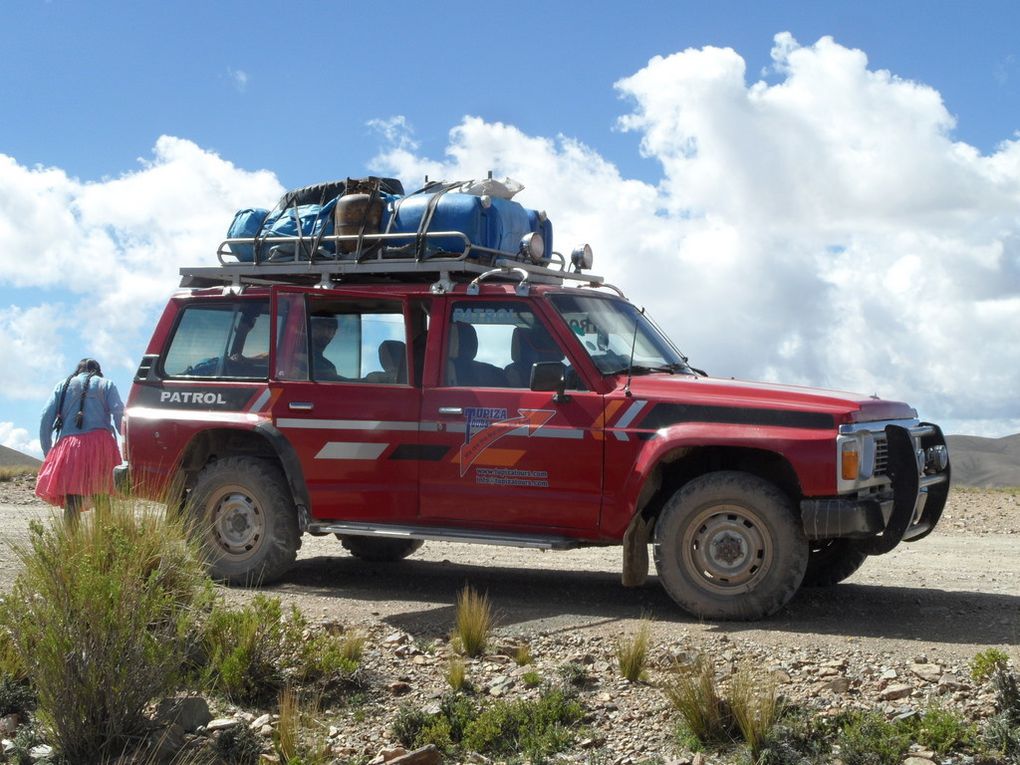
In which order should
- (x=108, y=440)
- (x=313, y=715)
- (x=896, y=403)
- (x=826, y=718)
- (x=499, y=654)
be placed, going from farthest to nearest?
(x=108, y=440) → (x=896, y=403) → (x=499, y=654) → (x=313, y=715) → (x=826, y=718)

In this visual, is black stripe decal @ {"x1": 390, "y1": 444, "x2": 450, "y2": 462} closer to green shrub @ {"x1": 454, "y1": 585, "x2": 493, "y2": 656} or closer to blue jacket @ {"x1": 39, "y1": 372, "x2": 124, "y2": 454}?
green shrub @ {"x1": 454, "y1": 585, "x2": 493, "y2": 656}

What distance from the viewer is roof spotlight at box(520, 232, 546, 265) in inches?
370

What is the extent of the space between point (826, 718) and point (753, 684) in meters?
0.40

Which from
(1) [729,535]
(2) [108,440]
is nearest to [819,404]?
(1) [729,535]

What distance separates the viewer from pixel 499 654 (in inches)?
294

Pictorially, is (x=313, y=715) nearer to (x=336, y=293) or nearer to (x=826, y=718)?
(x=826, y=718)

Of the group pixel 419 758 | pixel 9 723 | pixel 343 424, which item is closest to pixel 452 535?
pixel 343 424

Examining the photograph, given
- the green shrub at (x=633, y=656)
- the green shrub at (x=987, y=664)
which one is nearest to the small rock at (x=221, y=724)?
the green shrub at (x=633, y=656)

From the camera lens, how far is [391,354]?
352 inches

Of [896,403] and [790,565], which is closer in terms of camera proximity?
[790,565]

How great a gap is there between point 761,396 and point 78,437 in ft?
19.8

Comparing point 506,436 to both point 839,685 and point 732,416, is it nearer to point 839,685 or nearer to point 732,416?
point 732,416

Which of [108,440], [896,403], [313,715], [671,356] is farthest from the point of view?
[108,440]

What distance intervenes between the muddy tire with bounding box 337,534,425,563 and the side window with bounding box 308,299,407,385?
2229mm
